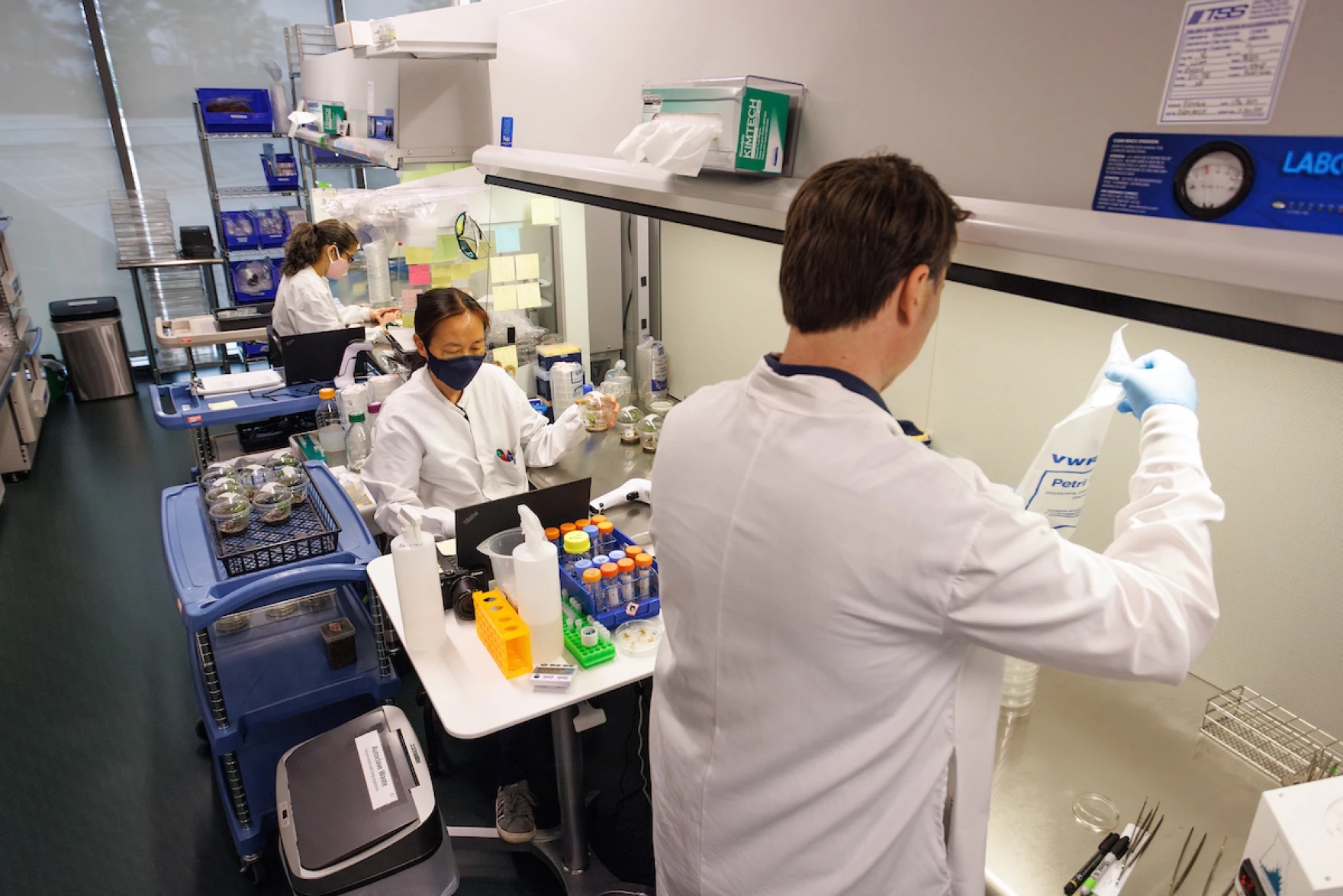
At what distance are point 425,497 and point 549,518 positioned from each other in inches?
34.2

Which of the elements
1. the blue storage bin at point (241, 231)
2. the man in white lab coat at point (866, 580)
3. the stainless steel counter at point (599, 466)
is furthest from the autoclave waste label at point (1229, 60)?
the blue storage bin at point (241, 231)

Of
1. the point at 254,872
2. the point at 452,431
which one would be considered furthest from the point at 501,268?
the point at 254,872

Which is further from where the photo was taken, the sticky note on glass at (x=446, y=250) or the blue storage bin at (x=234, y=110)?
the blue storage bin at (x=234, y=110)

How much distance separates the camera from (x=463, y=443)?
9.12 ft

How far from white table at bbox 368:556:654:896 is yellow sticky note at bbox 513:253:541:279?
143 cm

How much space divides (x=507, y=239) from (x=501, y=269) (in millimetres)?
121

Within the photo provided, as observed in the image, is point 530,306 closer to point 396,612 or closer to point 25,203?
point 396,612

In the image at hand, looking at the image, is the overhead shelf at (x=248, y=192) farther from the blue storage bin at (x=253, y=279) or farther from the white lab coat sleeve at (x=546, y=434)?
the white lab coat sleeve at (x=546, y=434)

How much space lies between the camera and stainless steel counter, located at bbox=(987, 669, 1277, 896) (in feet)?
4.31

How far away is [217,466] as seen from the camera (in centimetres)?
254

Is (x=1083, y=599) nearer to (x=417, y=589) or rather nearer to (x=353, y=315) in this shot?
(x=417, y=589)

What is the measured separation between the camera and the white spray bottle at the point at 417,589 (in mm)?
1850

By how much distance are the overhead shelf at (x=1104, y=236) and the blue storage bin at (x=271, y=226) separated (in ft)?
19.6

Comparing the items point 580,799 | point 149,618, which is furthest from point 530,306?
point 149,618
